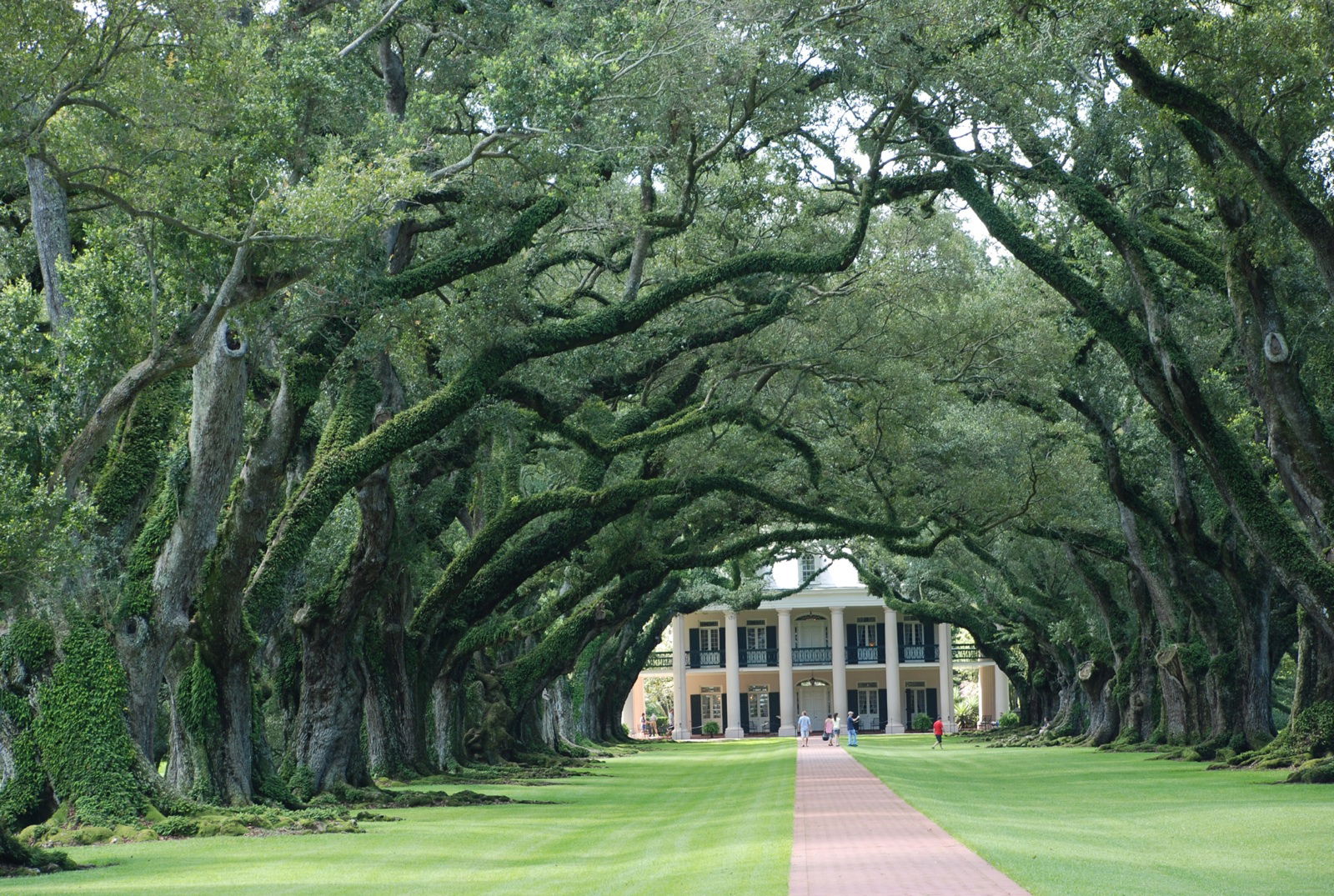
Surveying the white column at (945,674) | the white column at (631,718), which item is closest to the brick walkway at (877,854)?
the white column at (945,674)

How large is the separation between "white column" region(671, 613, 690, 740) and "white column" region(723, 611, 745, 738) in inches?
85.2

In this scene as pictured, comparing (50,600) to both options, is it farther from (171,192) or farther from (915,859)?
(915,859)

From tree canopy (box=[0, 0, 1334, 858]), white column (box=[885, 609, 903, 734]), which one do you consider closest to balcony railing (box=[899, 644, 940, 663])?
white column (box=[885, 609, 903, 734])

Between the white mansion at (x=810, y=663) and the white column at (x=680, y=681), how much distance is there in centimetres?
4

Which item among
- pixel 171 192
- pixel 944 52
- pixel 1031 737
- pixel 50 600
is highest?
pixel 944 52

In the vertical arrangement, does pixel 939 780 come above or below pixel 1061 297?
below

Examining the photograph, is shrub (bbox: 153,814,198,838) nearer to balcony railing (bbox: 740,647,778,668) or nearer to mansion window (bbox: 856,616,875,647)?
balcony railing (bbox: 740,647,778,668)

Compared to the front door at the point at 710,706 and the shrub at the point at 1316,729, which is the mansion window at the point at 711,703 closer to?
the front door at the point at 710,706

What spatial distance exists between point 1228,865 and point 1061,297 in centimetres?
1578

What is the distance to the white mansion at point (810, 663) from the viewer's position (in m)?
71.5

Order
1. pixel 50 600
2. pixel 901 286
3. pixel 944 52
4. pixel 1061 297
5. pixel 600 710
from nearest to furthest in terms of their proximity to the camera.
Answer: pixel 50 600 < pixel 944 52 < pixel 901 286 < pixel 1061 297 < pixel 600 710

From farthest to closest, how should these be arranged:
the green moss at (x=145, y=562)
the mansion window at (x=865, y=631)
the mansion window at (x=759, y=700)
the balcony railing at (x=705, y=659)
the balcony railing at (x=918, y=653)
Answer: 1. the balcony railing at (x=705, y=659)
2. the mansion window at (x=759, y=700)
3. the mansion window at (x=865, y=631)
4. the balcony railing at (x=918, y=653)
5. the green moss at (x=145, y=562)

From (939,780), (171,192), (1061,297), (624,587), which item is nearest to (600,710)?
(624,587)

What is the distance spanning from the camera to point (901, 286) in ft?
78.9
